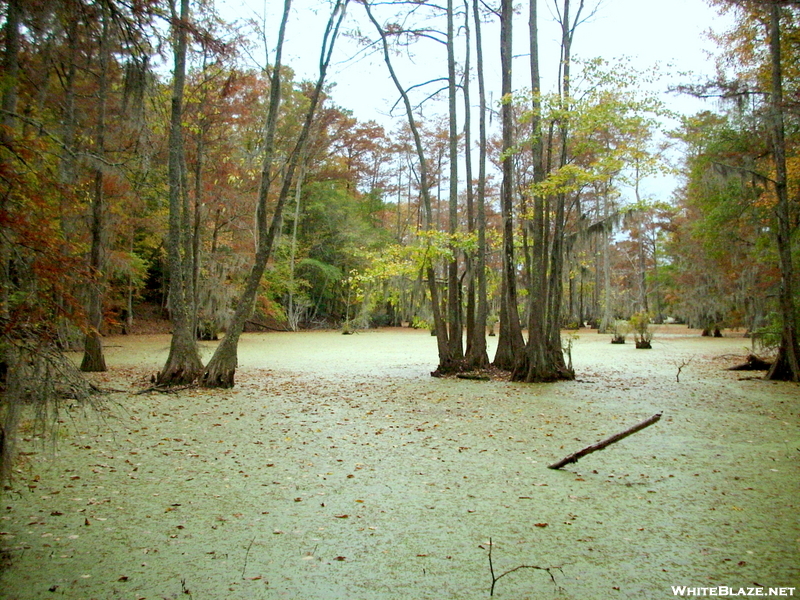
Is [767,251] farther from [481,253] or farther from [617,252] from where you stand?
[617,252]

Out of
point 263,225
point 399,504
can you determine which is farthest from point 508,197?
point 399,504

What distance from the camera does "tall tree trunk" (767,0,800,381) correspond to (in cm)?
870

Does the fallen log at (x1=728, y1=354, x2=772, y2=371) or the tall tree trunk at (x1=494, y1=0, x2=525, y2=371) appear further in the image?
the fallen log at (x1=728, y1=354, x2=772, y2=371)

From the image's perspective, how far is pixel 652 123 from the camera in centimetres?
819

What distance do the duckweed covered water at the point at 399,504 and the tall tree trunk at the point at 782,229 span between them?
283 cm

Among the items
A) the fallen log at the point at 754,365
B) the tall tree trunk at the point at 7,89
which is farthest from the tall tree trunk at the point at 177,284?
the fallen log at the point at 754,365

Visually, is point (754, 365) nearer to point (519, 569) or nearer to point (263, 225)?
point (263, 225)

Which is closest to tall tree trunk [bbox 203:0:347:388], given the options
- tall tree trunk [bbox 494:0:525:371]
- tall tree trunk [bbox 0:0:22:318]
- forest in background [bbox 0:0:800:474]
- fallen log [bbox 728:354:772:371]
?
forest in background [bbox 0:0:800:474]

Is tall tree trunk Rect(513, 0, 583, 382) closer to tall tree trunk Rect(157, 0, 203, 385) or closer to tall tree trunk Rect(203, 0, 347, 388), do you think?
tall tree trunk Rect(203, 0, 347, 388)

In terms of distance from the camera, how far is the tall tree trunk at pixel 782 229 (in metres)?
8.70

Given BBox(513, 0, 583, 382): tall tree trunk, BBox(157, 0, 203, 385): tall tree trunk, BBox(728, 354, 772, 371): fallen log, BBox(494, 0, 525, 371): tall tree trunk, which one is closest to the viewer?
BBox(157, 0, 203, 385): tall tree trunk

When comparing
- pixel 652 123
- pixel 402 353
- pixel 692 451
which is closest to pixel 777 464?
pixel 692 451

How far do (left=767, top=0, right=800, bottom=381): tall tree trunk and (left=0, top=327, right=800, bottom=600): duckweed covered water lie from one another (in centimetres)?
283

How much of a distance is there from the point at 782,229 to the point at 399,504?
8842 mm
